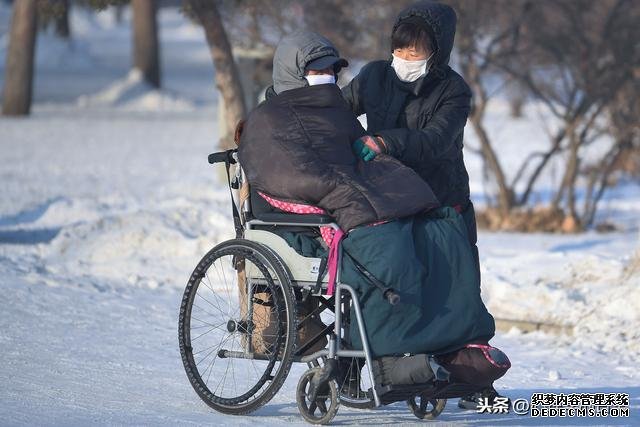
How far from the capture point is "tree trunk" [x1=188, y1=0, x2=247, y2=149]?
39.2ft

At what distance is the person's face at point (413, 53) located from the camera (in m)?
5.77

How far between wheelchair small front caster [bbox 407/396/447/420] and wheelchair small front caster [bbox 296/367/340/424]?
0.45 meters

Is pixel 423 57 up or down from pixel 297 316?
up

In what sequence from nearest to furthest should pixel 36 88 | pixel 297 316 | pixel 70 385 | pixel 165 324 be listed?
1. pixel 297 316
2. pixel 70 385
3. pixel 165 324
4. pixel 36 88

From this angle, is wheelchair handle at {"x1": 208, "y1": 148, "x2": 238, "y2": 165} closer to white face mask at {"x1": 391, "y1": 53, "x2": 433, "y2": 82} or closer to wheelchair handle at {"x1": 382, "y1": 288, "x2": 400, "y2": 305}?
white face mask at {"x1": 391, "y1": 53, "x2": 433, "y2": 82}

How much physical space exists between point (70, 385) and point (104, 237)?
14.3 feet

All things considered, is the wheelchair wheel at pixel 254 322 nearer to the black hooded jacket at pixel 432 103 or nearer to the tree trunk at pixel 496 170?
the black hooded jacket at pixel 432 103

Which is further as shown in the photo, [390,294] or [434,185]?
[434,185]

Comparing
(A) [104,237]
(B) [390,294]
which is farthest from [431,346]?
(A) [104,237]

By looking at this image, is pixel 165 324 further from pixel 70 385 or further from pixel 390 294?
pixel 390 294

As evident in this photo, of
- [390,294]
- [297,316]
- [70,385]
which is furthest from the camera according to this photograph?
[70,385]

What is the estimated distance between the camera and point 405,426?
18.6 feet

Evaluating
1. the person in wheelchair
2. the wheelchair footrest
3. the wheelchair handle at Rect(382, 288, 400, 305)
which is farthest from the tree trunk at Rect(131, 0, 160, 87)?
the wheelchair handle at Rect(382, 288, 400, 305)

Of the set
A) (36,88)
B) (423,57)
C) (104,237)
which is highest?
(423,57)
